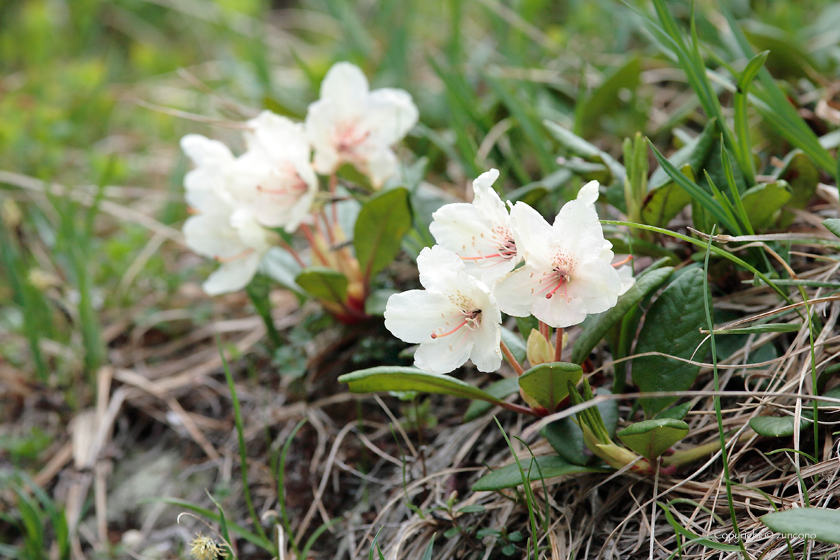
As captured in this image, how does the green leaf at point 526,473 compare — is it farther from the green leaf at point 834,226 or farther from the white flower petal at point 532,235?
the green leaf at point 834,226

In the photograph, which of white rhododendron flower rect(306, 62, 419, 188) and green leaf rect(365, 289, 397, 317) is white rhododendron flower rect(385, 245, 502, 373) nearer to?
green leaf rect(365, 289, 397, 317)

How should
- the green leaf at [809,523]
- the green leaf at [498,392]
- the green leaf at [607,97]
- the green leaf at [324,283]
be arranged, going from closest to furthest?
1. the green leaf at [809,523]
2. the green leaf at [498,392]
3. the green leaf at [324,283]
4. the green leaf at [607,97]

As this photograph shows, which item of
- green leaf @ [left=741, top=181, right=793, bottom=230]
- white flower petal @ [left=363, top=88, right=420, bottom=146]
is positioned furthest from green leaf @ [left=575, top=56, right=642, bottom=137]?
green leaf @ [left=741, top=181, right=793, bottom=230]

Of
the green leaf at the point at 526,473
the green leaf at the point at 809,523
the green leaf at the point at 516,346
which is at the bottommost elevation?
the green leaf at the point at 526,473

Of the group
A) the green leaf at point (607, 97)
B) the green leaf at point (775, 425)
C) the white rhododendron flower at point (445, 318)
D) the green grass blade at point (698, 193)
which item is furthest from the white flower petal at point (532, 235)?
the green leaf at point (607, 97)

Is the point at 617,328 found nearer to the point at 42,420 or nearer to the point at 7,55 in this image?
the point at 42,420

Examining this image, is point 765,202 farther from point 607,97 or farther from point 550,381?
point 607,97
